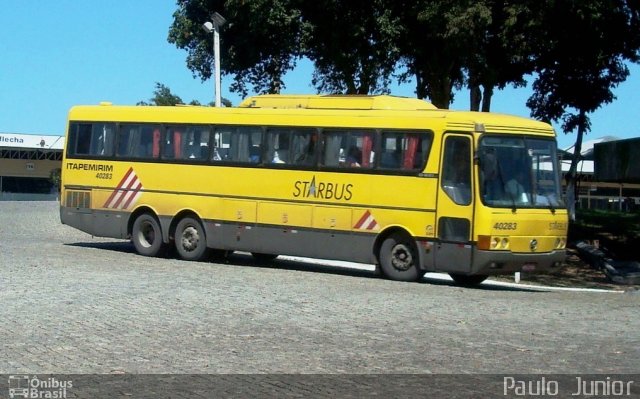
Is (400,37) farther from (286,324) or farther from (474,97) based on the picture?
(286,324)

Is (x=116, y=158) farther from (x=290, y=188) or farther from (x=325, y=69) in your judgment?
(x=325, y=69)

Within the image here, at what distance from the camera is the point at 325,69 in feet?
114

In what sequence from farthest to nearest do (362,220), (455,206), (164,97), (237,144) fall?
(164,97)
(237,144)
(362,220)
(455,206)

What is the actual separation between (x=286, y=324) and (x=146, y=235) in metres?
11.3

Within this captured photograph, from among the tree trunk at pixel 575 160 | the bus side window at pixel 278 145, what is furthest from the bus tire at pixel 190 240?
the tree trunk at pixel 575 160

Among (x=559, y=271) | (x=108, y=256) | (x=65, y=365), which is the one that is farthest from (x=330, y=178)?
(x=65, y=365)

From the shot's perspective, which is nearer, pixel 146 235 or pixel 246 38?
pixel 146 235

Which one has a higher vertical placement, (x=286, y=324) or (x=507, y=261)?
(x=507, y=261)

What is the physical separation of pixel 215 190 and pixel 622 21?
1310 cm

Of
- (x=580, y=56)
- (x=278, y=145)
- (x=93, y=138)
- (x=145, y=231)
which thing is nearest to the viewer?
(x=278, y=145)

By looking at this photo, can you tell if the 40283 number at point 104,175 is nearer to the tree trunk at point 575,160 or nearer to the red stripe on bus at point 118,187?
the red stripe on bus at point 118,187

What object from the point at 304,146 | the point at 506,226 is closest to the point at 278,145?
the point at 304,146

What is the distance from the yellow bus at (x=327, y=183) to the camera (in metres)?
19.3

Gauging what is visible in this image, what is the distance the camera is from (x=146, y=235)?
2405 cm
